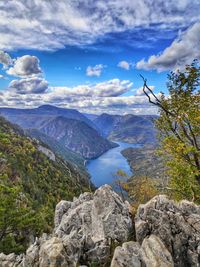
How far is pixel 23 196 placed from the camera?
110 metres

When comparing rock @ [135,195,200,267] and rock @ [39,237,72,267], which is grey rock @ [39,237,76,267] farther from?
rock @ [135,195,200,267]

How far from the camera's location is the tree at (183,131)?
32.0 metres

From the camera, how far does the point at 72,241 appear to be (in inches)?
904

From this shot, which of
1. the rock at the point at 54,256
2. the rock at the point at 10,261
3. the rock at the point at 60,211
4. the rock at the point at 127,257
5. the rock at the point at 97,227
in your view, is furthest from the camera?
the rock at the point at 60,211

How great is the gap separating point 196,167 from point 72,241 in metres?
17.8

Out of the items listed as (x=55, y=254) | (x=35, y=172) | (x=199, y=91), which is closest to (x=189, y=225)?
(x=55, y=254)

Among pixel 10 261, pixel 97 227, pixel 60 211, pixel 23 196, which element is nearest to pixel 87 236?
pixel 97 227

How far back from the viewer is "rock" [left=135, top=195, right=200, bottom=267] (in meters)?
22.5

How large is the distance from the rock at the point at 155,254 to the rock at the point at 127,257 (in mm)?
503

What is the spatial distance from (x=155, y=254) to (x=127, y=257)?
7.22 ft

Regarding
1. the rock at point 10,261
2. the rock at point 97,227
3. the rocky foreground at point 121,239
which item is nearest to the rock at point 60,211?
the rock at point 97,227

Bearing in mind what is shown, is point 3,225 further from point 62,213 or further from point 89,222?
point 89,222

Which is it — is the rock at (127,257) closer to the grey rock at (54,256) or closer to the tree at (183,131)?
the grey rock at (54,256)

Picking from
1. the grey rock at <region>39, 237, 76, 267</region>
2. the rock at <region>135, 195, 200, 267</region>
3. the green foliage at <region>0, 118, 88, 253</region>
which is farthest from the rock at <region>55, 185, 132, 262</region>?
the green foliage at <region>0, 118, 88, 253</region>
